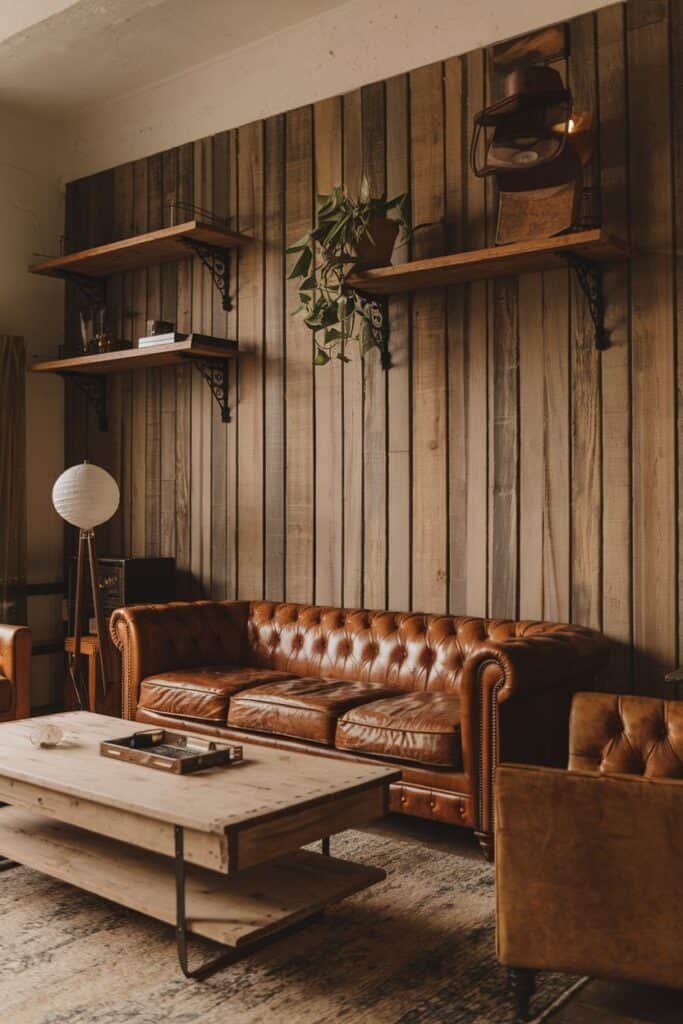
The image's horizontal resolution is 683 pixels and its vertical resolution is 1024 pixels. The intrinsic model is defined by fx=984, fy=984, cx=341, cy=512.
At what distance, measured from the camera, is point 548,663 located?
10.8 feet

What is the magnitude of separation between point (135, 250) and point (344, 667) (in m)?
2.56

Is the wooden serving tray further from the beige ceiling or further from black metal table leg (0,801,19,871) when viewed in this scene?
the beige ceiling

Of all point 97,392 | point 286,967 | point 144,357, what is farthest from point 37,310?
point 286,967

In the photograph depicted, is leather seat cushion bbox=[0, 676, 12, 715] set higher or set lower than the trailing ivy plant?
lower

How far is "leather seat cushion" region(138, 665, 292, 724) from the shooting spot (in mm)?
4117

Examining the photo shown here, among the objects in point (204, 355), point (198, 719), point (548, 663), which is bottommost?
point (198, 719)

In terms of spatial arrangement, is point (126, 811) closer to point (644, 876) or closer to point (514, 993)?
point (514, 993)

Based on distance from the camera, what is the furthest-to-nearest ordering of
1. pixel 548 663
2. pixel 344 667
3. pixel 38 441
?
pixel 38 441 → pixel 344 667 → pixel 548 663

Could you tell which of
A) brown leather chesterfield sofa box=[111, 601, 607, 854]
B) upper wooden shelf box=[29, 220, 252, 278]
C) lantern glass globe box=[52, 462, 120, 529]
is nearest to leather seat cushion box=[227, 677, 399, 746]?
brown leather chesterfield sofa box=[111, 601, 607, 854]

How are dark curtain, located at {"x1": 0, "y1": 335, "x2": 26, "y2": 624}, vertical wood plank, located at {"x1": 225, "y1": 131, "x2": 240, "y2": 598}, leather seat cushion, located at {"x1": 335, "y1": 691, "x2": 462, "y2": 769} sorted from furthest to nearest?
dark curtain, located at {"x1": 0, "y1": 335, "x2": 26, "y2": 624}
vertical wood plank, located at {"x1": 225, "y1": 131, "x2": 240, "y2": 598}
leather seat cushion, located at {"x1": 335, "y1": 691, "x2": 462, "y2": 769}

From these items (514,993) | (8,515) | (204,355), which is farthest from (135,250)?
(514,993)

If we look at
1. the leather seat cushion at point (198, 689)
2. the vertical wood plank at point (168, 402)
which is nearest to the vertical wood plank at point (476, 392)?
the leather seat cushion at point (198, 689)

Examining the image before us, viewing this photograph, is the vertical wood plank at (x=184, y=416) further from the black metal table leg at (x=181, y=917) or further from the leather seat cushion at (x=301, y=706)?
the black metal table leg at (x=181, y=917)

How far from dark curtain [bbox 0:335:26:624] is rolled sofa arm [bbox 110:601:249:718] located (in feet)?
4.31
